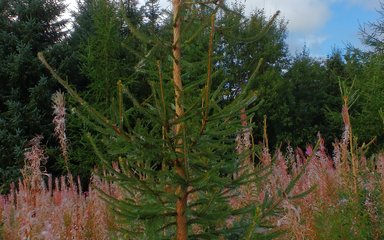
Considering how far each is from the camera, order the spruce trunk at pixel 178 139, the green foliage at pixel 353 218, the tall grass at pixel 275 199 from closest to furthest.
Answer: the spruce trunk at pixel 178 139
the tall grass at pixel 275 199
the green foliage at pixel 353 218

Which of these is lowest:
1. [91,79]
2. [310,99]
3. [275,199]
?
[275,199]

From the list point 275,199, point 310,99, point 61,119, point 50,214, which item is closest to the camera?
point 61,119

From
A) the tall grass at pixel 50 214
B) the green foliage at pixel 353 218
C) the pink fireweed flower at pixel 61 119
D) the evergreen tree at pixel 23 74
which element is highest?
the evergreen tree at pixel 23 74

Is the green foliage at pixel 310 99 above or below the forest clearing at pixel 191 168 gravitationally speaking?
above

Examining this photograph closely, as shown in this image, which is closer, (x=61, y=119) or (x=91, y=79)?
(x=61, y=119)

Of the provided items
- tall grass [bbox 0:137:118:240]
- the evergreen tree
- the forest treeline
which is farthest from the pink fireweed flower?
the evergreen tree

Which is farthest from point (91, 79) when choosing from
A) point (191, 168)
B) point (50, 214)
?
point (191, 168)

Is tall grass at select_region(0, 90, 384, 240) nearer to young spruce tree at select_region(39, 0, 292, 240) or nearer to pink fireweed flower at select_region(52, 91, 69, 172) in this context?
pink fireweed flower at select_region(52, 91, 69, 172)

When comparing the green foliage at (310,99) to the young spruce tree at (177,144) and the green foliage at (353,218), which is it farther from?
the young spruce tree at (177,144)

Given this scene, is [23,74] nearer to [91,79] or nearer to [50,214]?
[91,79]

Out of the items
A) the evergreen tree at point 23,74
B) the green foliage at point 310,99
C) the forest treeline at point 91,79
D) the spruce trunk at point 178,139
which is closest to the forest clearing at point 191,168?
the spruce trunk at point 178,139

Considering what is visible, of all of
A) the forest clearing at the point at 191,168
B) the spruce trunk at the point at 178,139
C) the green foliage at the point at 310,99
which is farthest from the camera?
the green foliage at the point at 310,99

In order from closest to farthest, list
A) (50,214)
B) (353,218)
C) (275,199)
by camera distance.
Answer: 1. (275,199)
2. (50,214)
3. (353,218)

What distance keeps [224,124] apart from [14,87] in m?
20.8
